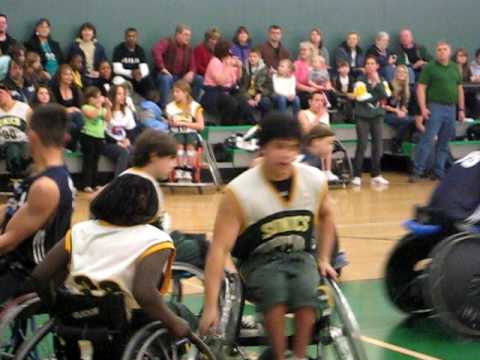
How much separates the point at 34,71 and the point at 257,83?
3.07 m

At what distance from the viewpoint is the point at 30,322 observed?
4.95 m

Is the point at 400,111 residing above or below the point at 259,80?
below

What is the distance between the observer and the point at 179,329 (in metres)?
4.07

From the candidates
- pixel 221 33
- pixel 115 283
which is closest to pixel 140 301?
pixel 115 283

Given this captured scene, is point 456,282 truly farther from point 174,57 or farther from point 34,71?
point 174,57

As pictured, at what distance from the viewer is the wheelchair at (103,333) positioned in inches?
159

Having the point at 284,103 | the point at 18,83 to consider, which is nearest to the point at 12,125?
the point at 18,83

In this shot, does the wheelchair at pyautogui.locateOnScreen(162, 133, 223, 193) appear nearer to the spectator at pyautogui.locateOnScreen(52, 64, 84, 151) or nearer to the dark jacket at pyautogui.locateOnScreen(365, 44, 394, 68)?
the spectator at pyautogui.locateOnScreen(52, 64, 84, 151)

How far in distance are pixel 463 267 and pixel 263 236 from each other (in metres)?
1.56

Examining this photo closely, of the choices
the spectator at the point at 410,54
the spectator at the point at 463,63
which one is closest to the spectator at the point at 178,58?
the spectator at the point at 410,54

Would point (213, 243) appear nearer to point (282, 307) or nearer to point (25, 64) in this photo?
point (282, 307)

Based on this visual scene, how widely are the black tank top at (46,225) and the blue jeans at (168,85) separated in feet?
32.3

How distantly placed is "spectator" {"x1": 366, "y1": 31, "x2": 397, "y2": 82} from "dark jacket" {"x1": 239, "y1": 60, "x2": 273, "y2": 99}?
7.34ft

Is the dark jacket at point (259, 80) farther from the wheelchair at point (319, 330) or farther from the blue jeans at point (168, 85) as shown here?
the wheelchair at point (319, 330)
